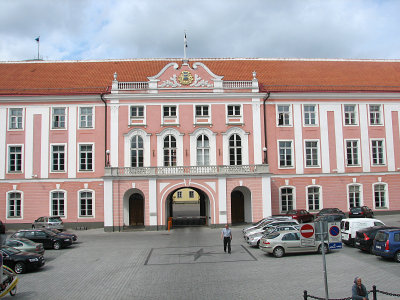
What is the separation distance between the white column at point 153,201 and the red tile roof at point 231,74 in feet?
35.1

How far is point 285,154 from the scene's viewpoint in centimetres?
3894

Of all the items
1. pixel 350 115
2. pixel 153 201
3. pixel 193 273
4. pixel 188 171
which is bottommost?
pixel 193 273

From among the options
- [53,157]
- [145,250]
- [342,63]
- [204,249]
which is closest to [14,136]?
[53,157]

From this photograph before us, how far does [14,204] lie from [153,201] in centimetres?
1336

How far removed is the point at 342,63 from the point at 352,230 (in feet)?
92.5

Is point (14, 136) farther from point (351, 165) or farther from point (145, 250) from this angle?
point (351, 165)

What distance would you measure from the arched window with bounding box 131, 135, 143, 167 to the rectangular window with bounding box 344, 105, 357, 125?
2032cm

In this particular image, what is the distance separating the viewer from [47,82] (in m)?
40.1

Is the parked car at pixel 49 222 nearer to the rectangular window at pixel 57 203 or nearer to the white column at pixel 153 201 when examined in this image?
the rectangular window at pixel 57 203

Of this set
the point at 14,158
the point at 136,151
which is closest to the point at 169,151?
the point at 136,151

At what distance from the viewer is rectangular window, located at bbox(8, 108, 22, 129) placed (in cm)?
3784

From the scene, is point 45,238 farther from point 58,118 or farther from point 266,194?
point 266,194

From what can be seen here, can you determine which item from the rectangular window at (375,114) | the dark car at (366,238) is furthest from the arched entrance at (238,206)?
the dark car at (366,238)

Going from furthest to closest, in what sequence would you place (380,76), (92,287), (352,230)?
(380,76) → (352,230) → (92,287)
